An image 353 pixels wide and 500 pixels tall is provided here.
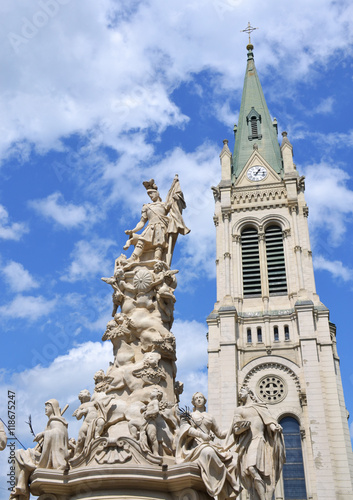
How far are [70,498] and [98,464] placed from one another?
2.70ft

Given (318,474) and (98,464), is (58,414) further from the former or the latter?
(318,474)

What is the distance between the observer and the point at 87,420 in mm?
9750

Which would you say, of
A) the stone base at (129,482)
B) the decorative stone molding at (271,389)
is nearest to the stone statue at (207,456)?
the stone base at (129,482)

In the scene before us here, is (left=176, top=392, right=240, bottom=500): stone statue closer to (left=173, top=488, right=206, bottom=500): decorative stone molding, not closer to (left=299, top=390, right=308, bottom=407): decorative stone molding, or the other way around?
(left=173, top=488, right=206, bottom=500): decorative stone molding

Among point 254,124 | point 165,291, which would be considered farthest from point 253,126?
point 165,291

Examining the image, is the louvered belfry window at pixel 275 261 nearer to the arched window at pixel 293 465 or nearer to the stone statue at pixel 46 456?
the arched window at pixel 293 465

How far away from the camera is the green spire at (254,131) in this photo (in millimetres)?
55281

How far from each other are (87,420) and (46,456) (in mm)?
861

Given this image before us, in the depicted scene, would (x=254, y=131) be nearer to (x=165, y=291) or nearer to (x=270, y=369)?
(x=270, y=369)

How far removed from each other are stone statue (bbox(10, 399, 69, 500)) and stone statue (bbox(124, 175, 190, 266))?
4021 mm

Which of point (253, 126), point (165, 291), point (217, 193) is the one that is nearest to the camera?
point (165, 291)

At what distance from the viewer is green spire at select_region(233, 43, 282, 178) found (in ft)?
181

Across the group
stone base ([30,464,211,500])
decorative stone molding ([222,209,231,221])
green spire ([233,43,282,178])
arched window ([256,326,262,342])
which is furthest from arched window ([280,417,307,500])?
stone base ([30,464,211,500])

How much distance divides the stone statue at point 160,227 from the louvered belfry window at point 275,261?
114 feet
